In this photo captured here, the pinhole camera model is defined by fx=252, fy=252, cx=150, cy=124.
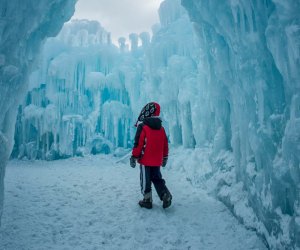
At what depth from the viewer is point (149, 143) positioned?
439 centimetres

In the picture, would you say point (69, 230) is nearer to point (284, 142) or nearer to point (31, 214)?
point (31, 214)

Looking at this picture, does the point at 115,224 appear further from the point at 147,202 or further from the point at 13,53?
the point at 13,53

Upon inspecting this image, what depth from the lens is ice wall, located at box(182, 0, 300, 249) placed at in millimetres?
2934

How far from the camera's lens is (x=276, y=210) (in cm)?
318

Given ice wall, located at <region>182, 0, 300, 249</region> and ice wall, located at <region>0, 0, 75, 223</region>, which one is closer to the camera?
ice wall, located at <region>182, 0, 300, 249</region>

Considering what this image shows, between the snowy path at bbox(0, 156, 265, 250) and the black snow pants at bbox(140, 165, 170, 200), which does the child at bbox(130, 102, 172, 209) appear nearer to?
the black snow pants at bbox(140, 165, 170, 200)

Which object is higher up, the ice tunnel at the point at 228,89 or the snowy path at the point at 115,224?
the ice tunnel at the point at 228,89

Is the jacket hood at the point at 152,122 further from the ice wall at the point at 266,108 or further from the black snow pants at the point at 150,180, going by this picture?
the ice wall at the point at 266,108

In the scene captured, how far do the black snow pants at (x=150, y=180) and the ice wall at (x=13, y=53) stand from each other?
2.14 meters

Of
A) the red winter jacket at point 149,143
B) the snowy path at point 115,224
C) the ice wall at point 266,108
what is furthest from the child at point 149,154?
the ice wall at point 266,108

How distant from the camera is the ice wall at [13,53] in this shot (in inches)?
169

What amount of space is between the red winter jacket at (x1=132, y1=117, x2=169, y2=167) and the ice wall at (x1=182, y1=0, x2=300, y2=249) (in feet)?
5.03

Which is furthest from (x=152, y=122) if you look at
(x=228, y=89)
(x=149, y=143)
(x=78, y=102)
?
(x=78, y=102)

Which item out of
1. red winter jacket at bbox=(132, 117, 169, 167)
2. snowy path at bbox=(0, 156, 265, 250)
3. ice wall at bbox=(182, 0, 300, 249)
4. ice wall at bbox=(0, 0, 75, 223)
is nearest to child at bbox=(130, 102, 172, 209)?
red winter jacket at bbox=(132, 117, 169, 167)
